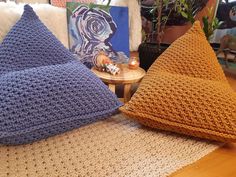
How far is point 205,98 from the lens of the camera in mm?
666

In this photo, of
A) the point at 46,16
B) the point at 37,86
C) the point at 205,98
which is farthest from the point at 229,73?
the point at 37,86

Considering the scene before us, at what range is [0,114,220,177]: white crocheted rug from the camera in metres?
0.54

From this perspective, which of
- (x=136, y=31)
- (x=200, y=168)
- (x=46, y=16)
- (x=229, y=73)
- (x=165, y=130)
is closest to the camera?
(x=200, y=168)

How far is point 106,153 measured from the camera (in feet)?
1.97

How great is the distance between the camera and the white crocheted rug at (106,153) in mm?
542

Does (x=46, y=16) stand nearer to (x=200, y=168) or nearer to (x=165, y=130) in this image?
(x=165, y=130)

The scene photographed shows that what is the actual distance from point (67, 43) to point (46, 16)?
0.15 metres

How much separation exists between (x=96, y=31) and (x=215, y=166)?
73cm

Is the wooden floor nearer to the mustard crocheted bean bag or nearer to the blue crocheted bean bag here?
the mustard crocheted bean bag

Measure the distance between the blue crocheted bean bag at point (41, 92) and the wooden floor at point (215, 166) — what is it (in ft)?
0.88

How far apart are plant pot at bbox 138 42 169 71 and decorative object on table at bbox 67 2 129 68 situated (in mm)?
125

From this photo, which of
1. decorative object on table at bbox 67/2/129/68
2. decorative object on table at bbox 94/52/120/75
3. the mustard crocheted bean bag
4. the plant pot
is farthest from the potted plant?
the mustard crocheted bean bag

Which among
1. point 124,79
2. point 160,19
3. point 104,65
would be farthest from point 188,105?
point 160,19

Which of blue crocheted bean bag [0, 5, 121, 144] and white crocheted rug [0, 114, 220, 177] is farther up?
blue crocheted bean bag [0, 5, 121, 144]
